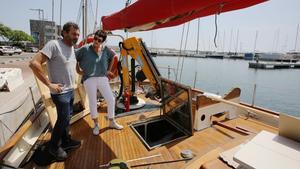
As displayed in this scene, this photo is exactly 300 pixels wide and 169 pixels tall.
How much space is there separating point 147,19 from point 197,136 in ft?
5.55

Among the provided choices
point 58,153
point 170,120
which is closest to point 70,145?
point 58,153

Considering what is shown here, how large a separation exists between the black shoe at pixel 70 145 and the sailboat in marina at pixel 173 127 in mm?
68

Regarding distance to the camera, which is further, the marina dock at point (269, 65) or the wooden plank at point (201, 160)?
the marina dock at point (269, 65)

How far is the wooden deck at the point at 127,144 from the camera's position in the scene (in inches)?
78.3

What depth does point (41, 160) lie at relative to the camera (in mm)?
1909

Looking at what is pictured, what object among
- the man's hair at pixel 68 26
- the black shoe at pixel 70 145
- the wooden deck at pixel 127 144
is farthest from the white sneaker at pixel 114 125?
the man's hair at pixel 68 26

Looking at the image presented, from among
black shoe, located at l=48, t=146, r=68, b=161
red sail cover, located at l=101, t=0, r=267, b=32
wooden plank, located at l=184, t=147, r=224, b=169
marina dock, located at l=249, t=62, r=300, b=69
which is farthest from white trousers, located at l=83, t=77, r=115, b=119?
marina dock, located at l=249, t=62, r=300, b=69

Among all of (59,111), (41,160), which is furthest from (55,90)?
(41,160)

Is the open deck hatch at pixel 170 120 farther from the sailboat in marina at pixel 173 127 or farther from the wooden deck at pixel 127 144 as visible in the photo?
the wooden deck at pixel 127 144

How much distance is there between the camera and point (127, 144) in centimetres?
235

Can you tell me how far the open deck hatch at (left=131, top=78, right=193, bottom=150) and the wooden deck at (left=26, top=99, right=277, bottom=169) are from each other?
0.18 m

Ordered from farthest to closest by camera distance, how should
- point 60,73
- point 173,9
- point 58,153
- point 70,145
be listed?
1. point 70,145
2. point 58,153
3. point 60,73
4. point 173,9

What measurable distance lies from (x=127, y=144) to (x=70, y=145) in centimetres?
68

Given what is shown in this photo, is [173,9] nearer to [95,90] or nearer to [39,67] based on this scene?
[39,67]
